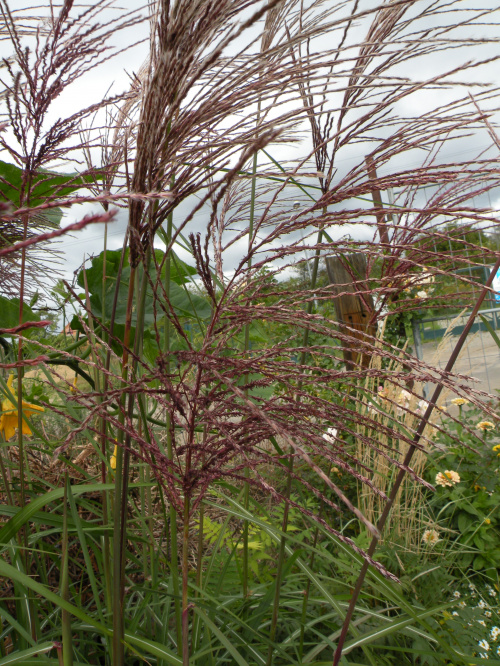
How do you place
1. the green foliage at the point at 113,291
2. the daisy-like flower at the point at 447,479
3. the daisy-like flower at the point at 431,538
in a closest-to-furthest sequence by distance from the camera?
the green foliage at the point at 113,291, the daisy-like flower at the point at 431,538, the daisy-like flower at the point at 447,479

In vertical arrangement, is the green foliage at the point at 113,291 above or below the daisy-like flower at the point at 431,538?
above

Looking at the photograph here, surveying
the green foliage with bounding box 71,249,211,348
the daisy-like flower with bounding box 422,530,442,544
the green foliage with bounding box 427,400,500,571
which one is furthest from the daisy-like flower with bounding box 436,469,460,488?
the green foliage with bounding box 71,249,211,348

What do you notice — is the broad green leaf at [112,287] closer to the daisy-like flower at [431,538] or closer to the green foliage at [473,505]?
the green foliage at [473,505]

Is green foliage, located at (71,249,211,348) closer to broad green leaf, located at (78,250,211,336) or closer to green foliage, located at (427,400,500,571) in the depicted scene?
broad green leaf, located at (78,250,211,336)

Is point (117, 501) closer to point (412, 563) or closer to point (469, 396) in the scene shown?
point (469, 396)

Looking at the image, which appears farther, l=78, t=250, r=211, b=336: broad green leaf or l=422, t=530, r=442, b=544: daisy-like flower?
l=422, t=530, r=442, b=544: daisy-like flower

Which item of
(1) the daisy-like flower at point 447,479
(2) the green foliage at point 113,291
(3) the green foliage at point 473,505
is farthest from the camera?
(1) the daisy-like flower at point 447,479

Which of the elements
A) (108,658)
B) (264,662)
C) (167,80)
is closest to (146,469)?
(108,658)

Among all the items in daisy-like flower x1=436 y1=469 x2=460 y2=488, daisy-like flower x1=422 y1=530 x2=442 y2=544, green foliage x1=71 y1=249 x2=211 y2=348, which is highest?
green foliage x1=71 y1=249 x2=211 y2=348

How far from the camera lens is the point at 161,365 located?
63 cm

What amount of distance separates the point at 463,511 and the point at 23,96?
2.96 m

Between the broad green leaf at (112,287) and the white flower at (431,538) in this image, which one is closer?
the broad green leaf at (112,287)

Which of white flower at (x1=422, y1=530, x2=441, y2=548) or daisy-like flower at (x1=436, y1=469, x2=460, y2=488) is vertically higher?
daisy-like flower at (x1=436, y1=469, x2=460, y2=488)

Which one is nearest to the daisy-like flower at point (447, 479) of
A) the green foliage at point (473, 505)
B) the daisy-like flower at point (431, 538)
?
the green foliage at point (473, 505)
